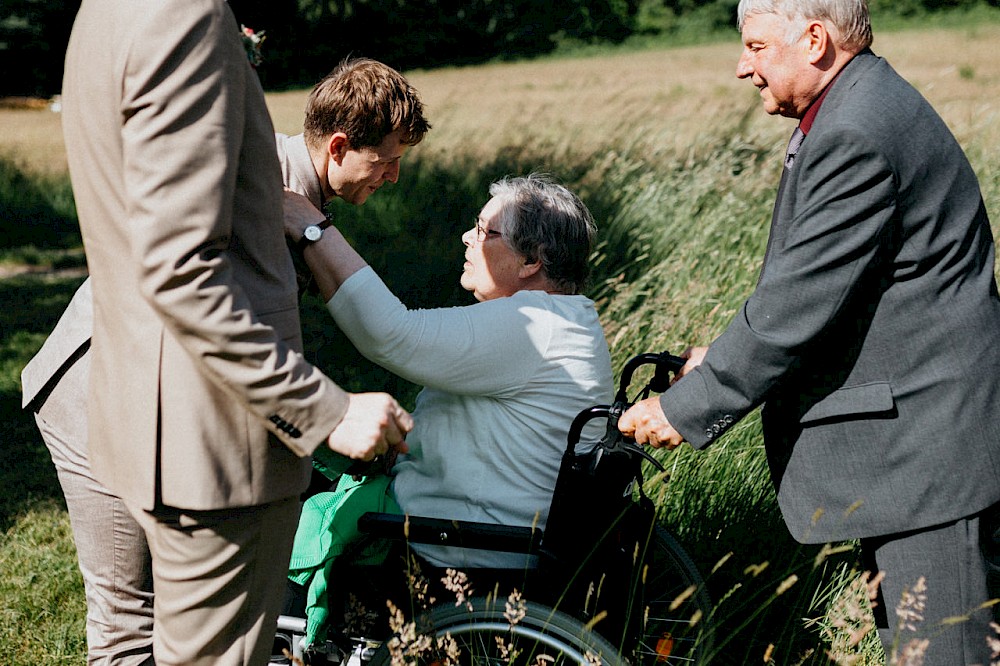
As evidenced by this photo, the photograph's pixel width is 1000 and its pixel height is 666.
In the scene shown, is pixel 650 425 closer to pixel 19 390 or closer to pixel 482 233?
pixel 482 233

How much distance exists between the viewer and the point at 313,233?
88.4 inches

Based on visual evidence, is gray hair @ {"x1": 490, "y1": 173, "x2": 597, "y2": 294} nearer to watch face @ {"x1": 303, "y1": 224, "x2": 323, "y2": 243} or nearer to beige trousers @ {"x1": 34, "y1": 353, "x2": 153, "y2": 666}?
watch face @ {"x1": 303, "y1": 224, "x2": 323, "y2": 243}

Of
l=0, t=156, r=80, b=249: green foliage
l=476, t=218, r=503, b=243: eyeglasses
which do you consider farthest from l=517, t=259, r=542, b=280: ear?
l=0, t=156, r=80, b=249: green foliage

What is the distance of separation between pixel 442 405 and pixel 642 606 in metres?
0.72

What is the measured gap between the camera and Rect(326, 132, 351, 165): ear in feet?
8.00

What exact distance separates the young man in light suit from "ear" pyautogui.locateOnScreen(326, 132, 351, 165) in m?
0.94

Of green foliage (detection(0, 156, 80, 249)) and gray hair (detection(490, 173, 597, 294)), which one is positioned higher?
gray hair (detection(490, 173, 597, 294))

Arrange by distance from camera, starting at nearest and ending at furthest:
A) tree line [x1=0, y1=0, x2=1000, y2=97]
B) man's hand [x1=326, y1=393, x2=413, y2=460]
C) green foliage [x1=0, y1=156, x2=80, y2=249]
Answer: man's hand [x1=326, y1=393, x2=413, y2=460], green foliage [x1=0, y1=156, x2=80, y2=249], tree line [x1=0, y1=0, x2=1000, y2=97]

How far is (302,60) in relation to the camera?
36062mm

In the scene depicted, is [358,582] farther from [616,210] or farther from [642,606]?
[616,210]

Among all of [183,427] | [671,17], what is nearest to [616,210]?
[183,427]

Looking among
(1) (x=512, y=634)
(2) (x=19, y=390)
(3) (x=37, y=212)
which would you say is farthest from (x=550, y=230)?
(3) (x=37, y=212)

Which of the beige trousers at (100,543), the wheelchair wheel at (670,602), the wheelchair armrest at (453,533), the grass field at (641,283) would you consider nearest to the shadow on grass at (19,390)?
the grass field at (641,283)

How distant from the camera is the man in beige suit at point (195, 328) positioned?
1572 mm
